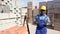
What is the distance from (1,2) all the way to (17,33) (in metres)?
0.84

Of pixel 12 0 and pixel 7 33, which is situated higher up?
pixel 12 0

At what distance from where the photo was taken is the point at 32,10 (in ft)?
63.0

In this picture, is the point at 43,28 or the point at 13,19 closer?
the point at 13,19

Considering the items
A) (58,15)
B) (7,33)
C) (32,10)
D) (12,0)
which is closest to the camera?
(7,33)

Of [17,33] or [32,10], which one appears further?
[32,10]

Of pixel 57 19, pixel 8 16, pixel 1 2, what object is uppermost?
pixel 1 2

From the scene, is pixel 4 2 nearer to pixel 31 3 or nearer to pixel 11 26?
pixel 11 26

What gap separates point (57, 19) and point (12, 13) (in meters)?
9.61

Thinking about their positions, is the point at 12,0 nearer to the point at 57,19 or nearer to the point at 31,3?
the point at 57,19

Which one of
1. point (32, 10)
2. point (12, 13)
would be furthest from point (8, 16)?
point (32, 10)

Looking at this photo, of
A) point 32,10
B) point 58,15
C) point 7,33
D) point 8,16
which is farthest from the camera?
point 32,10

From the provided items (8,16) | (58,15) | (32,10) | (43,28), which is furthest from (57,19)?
(8,16)

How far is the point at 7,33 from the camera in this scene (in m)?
3.59

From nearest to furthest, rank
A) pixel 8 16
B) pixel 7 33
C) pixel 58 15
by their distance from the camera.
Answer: pixel 7 33 < pixel 8 16 < pixel 58 15
